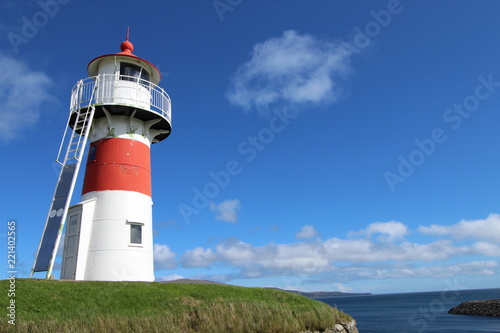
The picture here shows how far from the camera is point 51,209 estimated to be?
16.3 meters

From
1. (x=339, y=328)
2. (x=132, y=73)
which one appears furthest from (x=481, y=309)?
(x=132, y=73)

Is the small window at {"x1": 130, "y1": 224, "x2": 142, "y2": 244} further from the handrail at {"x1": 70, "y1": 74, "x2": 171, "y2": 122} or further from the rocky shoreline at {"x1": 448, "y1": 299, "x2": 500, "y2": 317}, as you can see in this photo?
the rocky shoreline at {"x1": 448, "y1": 299, "x2": 500, "y2": 317}

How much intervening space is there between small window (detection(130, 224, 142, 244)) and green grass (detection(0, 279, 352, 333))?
2304 mm

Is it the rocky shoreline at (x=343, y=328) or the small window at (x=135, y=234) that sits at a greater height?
the small window at (x=135, y=234)

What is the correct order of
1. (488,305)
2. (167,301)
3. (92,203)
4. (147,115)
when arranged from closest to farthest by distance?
1. (167,301)
2. (92,203)
3. (147,115)
4. (488,305)

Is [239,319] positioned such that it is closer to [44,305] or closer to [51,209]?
[44,305]

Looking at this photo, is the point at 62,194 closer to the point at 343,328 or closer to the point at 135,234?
the point at 135,234

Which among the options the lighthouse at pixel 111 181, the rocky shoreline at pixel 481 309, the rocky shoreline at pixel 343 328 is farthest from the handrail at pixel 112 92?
the rocky shoreline at pixel 481 309

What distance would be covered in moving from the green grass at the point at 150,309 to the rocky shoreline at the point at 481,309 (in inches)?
2016

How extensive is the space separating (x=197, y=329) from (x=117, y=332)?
7.72ft

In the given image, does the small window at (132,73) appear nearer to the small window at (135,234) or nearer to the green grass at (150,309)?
the small window at (135,234)

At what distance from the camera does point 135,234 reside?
55.8 feet

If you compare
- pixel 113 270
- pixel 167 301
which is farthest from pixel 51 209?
pixel 167 301

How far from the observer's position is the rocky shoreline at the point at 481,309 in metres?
55.1
